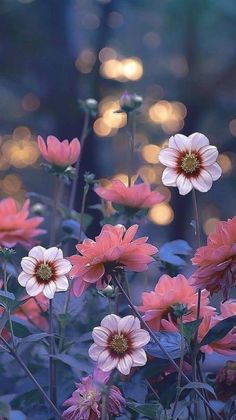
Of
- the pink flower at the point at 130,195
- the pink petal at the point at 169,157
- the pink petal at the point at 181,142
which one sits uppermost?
the pink flower at the point at 130,195

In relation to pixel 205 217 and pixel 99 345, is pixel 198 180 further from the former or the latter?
pixel 205 217

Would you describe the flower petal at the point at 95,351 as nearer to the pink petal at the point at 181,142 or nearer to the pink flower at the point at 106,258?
the pink flower at the point at 106,258

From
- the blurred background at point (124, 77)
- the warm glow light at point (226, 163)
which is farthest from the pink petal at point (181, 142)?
the warm glow light at point (226, 163)

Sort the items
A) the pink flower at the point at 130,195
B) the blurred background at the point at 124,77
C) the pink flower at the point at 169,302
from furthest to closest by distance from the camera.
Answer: the blurred background at the point at 124,77 → the pink flower at the point at 130,195 → the pink flower at the point at 169,302

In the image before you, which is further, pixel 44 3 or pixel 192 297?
pixel 44 3

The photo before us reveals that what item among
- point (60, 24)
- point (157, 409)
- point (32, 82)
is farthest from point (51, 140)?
point (32, 82)

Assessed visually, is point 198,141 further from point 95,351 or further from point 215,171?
point 95,351

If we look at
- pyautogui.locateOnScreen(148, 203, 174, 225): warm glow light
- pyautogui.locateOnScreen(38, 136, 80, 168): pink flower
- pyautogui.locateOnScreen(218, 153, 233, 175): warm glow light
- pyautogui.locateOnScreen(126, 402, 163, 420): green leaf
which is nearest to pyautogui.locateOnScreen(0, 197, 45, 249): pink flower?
pyautogui.locateOnScreen(38, 136, 80, 168): pink flower
